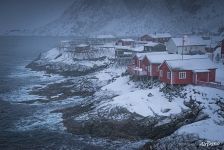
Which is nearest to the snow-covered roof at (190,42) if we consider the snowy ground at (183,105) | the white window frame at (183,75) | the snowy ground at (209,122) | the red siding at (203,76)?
the red siding at (203,76)

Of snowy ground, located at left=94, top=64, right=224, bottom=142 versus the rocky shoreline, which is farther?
snowy ground, located at left=94, top=64, right=224, bottom=142

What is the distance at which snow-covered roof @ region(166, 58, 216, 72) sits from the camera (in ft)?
181

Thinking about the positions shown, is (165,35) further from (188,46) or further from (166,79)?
(166,79)

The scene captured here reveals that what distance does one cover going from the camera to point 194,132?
40.2 m

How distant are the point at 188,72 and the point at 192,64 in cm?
227

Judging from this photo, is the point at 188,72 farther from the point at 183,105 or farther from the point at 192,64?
the point at 183,105

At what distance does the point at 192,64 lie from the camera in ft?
185

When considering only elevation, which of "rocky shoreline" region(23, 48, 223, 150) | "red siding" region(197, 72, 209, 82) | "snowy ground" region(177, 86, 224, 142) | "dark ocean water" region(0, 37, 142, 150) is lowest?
"dark ocean water" region(0, 37, 142, 150)

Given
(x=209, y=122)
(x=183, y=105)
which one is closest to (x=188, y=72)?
(x=183, y=105)

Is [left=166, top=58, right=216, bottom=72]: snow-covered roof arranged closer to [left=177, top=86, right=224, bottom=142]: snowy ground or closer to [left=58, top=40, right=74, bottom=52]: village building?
[left=177, top=86, right=224, bottom=142]: snowy ground

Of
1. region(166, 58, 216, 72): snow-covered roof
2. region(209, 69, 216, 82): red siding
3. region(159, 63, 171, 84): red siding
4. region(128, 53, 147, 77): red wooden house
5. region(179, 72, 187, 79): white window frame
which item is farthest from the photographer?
region(128, 53, 147, 77): red wooden house

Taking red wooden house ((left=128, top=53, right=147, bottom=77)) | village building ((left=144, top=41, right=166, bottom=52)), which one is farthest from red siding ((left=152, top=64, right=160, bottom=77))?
village building ((left=144, top=41, right=166, bottom=52))

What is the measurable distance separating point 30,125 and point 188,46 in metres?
52.1

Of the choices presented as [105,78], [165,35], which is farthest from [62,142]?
[165,35]
